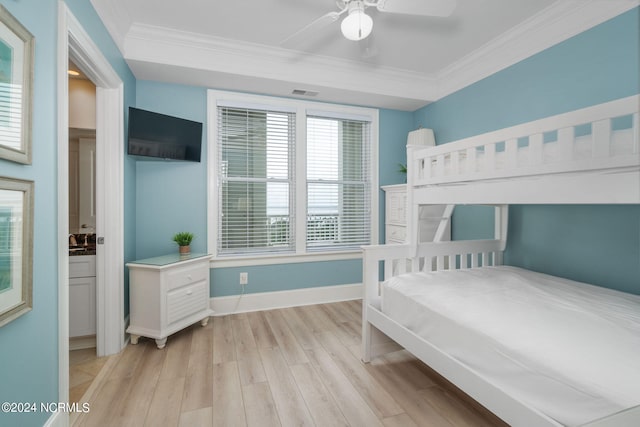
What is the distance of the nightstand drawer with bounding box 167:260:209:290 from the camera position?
2346 mm

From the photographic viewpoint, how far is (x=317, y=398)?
5.50 ft

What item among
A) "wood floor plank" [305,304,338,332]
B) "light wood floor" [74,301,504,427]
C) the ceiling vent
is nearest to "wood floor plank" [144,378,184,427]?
"light wood floor" [74,301,504,427]

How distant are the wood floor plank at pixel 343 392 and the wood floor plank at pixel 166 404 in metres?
0.86

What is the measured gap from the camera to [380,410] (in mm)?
1572

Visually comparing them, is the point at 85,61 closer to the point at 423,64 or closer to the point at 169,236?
the point at 169,236

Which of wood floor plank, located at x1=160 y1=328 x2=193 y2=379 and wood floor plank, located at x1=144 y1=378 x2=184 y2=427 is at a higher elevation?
wood floor plank, located at x1=160 y1=328 x2=193 y2=379

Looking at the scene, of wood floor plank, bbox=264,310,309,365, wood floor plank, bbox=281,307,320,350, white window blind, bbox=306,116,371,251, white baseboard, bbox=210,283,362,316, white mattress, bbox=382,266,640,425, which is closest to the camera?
white mattress, bbox=382,266,640,425

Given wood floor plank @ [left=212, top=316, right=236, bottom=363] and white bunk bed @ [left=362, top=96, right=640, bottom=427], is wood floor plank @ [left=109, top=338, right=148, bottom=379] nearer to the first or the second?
wood floor plank @ [left=212, top=316, right=236, bottom=363]

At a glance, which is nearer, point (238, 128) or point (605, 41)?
point (605, 41)

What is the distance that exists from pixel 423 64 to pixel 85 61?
295 centimetres

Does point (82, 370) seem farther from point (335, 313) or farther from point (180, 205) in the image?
point (335, 313)

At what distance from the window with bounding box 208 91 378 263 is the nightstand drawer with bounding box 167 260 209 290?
0.33m

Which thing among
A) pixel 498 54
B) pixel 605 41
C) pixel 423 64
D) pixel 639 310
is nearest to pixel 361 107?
pixel 423 64

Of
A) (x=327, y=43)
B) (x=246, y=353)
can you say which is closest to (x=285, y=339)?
(x=246, y=353)
